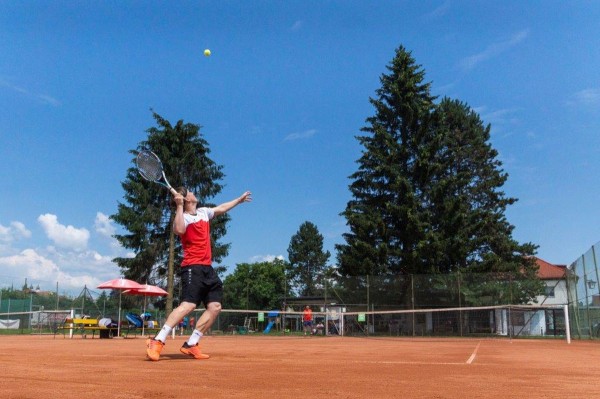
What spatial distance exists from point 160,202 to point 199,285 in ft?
107

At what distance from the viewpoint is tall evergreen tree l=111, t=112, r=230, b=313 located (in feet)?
119

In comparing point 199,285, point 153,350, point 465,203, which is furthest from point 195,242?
point 465,203

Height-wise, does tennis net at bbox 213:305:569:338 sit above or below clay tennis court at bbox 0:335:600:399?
below

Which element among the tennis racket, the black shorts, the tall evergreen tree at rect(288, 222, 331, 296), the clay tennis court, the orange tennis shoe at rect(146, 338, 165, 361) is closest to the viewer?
the clay tennis court

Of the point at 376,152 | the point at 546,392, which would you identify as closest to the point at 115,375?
the point at 546,392

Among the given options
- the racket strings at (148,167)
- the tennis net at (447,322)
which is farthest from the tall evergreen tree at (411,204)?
the racket strings at (148,167)

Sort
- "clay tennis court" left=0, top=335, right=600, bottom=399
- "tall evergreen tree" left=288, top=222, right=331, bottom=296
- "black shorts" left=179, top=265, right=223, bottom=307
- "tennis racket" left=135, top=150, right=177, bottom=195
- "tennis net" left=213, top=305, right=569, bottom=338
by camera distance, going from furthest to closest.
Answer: "tall evergreen tree" left=288, top=222, right=331, bottom=296 < "tennis net" left=213, top=305, right=569, bottom=338 < "tennis racket" left=135, top=150, right=177, bottom=195 < "black shorts" left=179, top=265, right=223, bottom=307 < "clay tennis court" left=0, top=335, right=600, bottom=399

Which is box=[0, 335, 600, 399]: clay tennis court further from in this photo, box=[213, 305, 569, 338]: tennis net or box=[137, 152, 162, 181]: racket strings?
box=[213, 305, 569, 338]: tennis net

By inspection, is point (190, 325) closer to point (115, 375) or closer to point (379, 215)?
point (379, 215)

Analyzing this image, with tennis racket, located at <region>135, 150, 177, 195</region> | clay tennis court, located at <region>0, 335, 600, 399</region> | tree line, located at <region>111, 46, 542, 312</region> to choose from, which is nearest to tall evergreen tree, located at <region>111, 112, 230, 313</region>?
tree line, located at <region>111, 46, 542, 312</region>

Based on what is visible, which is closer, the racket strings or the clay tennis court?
the clay tennis court

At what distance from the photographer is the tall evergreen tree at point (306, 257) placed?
9281 cm

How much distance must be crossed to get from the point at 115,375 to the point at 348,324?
22.8m

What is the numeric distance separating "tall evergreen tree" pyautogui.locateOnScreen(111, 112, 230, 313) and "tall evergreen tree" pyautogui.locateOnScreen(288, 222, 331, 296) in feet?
182
